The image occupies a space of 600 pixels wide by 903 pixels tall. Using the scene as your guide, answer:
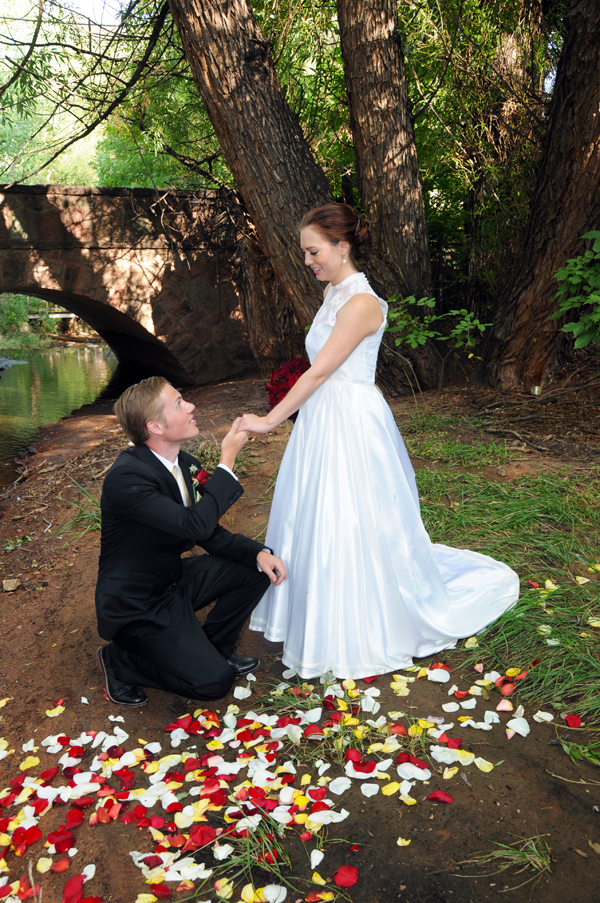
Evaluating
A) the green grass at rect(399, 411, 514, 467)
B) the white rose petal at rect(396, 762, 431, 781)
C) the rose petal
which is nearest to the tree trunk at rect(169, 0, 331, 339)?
the green grass at rect(399, 411, 514, 467)

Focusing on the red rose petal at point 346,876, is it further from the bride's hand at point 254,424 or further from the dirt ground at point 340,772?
the bride's hand at point 254,424

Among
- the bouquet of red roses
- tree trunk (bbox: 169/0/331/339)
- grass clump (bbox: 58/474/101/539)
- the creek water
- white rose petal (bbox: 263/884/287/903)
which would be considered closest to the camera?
white rose petal (bbox: 263/884/287/903)

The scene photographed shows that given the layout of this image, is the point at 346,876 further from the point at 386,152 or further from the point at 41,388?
the point at 41,388

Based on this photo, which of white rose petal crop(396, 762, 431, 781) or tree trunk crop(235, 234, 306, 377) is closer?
white rose petal crop(396, 762, 431, 781)

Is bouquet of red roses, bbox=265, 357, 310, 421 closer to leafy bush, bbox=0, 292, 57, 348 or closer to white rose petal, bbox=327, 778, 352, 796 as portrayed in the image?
white rose petal, bbox=327, 778, 352, 796

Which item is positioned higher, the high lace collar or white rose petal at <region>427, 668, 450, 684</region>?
the high lace collar

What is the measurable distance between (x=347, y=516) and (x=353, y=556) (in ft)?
0.53

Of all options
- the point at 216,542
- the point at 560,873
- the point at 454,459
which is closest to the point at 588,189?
the point at 454,459

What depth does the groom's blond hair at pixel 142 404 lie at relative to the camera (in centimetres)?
252

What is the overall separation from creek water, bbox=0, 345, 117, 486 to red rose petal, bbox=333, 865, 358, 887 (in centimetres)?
568

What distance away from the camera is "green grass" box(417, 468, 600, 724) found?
2.50 m

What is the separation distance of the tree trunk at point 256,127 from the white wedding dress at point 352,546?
285cm

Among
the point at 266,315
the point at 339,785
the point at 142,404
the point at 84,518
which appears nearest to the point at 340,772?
the point at 339,785

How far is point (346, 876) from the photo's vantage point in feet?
5.70
